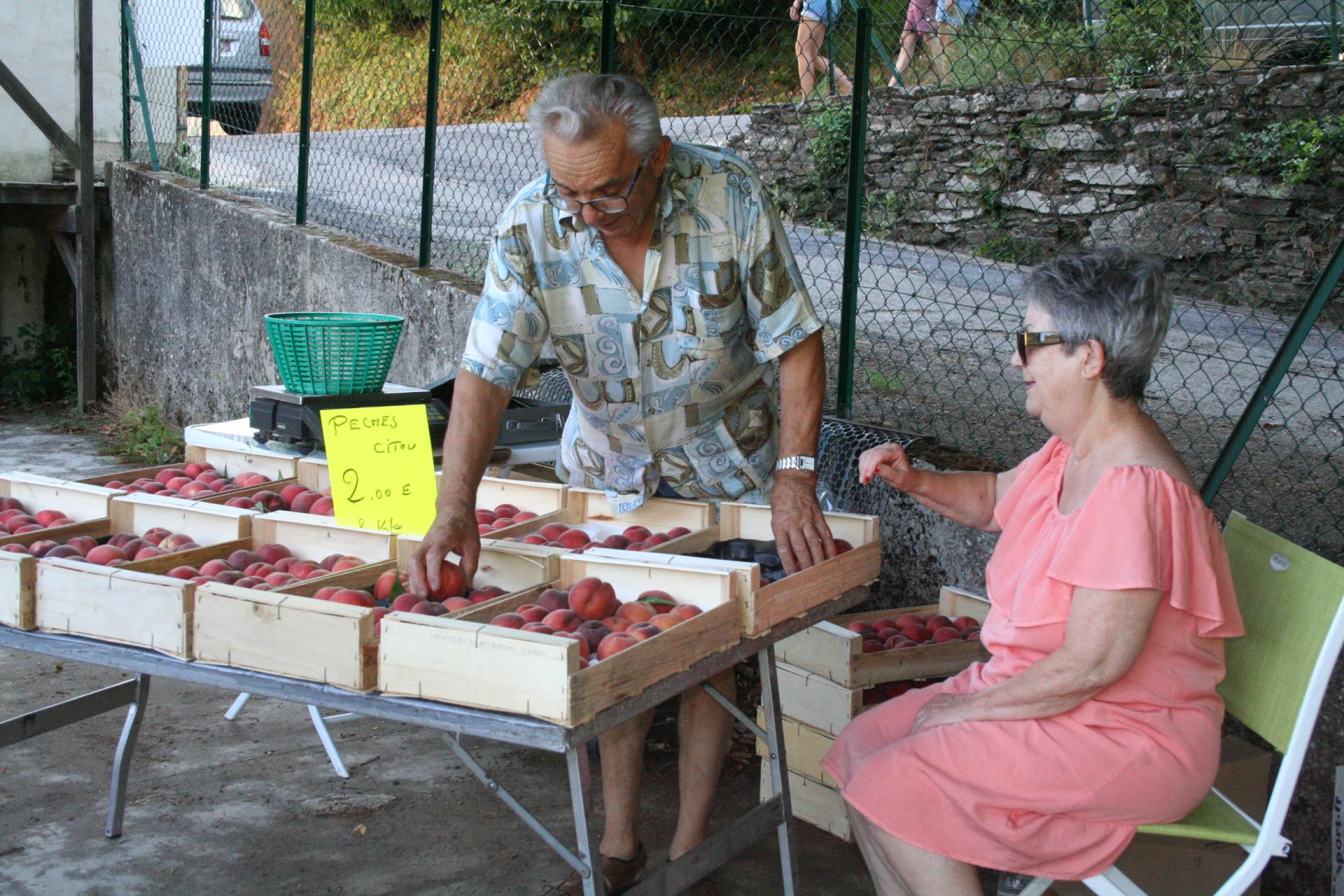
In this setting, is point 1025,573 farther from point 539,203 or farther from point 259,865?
point 259,865

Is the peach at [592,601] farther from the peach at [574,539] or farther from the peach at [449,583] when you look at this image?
the peach at [574,539]

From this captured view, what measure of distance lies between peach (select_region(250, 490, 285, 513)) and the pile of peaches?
1452 mm

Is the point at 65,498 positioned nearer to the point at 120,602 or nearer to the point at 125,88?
the point at 120,602

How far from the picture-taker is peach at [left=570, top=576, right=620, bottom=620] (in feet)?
6.97

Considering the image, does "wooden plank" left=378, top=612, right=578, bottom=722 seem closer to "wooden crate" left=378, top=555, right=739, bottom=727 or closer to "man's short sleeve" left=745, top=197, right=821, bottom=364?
"wooden crate" left=378, top=555, right=739, bottom=727

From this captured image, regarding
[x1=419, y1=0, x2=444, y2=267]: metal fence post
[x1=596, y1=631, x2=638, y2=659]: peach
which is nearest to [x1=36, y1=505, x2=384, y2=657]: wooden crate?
[x1=596, y1=631, x2=638, y2=659]: peach

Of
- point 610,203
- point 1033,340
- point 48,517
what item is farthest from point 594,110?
point 48,517

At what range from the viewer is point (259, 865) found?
3.18m

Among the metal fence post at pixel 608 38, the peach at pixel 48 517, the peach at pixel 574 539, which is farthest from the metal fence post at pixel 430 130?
the peach at pixel 574 539

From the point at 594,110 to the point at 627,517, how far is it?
885 mm

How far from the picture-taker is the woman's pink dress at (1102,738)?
1.99m

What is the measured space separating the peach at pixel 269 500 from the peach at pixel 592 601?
95 centimetres

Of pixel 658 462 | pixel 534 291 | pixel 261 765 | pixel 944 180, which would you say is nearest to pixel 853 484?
pixel 658 462

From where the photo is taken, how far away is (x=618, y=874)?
9.00 feet
